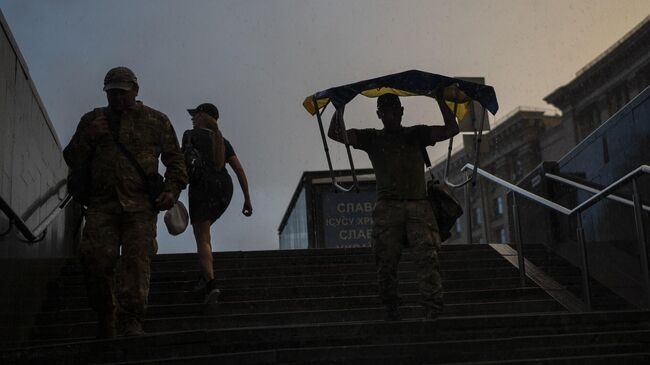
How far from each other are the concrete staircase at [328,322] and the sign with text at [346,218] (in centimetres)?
686

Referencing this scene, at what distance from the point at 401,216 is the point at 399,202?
11 centimetres

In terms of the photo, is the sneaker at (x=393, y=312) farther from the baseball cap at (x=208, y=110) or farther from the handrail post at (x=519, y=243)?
the handrail post at (x=519, y=243)

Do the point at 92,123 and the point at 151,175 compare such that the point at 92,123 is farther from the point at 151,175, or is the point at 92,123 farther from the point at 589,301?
the point at 589,301

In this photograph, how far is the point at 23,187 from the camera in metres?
7.40

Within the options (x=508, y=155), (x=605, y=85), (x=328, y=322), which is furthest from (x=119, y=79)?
(x=508, y=155)

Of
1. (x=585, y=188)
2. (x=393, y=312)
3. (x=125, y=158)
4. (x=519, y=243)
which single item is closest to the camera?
(x=125, y=158)

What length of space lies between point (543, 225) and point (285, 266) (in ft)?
11.6

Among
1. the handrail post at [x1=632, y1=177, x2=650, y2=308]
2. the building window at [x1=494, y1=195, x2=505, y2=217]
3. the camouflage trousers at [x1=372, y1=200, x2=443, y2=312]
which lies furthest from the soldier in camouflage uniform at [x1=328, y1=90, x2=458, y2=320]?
the building window at [x1=494, y1=195, x2=505, y2=217]

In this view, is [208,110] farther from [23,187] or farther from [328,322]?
[328,322]

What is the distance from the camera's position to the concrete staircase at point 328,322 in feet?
16.5

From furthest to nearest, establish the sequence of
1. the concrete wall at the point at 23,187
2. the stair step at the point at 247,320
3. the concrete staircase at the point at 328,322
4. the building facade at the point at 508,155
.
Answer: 1. the building facade at the point at 508,155
2. the stair step at the point at 247,320
3. the concrete wall at the point at 23,187
4. the concrete staircase at the point at 328,322

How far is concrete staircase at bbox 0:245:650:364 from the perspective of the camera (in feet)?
16.5

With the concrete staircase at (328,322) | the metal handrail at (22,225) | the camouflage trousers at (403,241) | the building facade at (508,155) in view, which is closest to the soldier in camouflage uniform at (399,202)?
the camouflage trousers at (403,241)

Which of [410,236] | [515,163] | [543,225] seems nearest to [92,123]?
[410,236]
